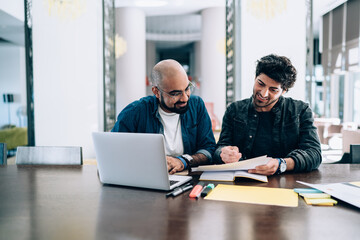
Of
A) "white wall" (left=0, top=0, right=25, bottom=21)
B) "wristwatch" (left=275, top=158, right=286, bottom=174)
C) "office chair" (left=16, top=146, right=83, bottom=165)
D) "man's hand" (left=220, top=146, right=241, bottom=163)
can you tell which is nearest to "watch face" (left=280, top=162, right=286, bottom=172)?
"wristwatch" (left=275, top=158, right=286, bottom=174)

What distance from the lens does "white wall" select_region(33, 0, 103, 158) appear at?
3957 millimetres

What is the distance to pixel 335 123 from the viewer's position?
22.2 feet

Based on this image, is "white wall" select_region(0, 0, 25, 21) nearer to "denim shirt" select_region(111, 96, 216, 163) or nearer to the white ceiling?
the white ceiling

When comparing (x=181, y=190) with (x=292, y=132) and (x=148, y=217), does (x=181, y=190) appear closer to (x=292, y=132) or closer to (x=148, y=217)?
(x=148, y=217)

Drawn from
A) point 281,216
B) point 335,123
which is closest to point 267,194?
point 281,216

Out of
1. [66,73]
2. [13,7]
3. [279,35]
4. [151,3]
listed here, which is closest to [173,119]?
[279,35]

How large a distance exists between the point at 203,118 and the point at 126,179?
931mm

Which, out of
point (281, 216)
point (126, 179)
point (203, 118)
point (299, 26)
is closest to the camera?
point (281, 216)

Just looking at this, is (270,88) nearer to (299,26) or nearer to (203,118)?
(203,118)

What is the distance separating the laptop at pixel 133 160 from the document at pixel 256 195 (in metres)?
0.20

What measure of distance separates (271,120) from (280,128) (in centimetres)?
8

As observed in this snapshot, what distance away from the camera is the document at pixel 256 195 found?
111cm

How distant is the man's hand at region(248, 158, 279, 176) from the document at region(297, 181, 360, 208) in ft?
0.63

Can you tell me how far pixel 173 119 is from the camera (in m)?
2.06
